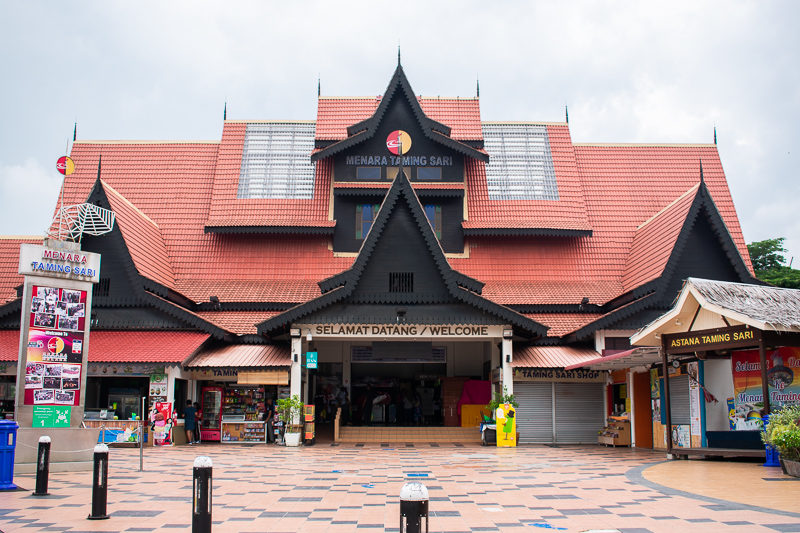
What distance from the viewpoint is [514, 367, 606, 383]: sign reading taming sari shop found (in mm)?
25141

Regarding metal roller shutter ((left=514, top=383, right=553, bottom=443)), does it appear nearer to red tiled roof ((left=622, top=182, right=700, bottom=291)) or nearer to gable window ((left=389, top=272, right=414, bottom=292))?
gable window ((left=389, top=272, right=414, bottom=292))

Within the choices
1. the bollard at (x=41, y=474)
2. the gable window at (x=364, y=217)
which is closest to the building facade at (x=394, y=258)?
the gable window at (x=364, y=217)

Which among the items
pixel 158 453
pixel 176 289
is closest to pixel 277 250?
pixel 176 289

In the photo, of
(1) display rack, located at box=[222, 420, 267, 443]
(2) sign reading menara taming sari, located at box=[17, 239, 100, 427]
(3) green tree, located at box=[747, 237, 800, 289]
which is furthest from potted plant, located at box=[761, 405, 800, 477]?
(3) green tree, located at box=[747, 237, 800, 289]

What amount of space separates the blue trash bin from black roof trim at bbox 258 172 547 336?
38.4 feet

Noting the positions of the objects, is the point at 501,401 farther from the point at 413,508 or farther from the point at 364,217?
the point at 413,508

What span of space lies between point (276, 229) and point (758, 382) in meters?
18.8

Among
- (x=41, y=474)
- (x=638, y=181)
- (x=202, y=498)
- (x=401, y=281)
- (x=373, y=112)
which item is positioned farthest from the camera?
(x=373, y=112)

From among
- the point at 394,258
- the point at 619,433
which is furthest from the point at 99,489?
the point at 619,433

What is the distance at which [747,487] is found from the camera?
1212 cm

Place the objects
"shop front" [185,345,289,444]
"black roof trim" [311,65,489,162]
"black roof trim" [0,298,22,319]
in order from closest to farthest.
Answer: "shop front" [185,345,289,444] < "black roof trim" [0,298,22,319] < "black roof trim" [311,65,489,162]

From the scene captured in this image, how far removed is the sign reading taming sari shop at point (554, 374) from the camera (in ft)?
82.5

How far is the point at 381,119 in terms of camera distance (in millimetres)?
31031

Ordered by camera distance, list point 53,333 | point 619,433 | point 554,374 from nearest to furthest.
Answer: point 53,333
point 619,433
point 554,374
